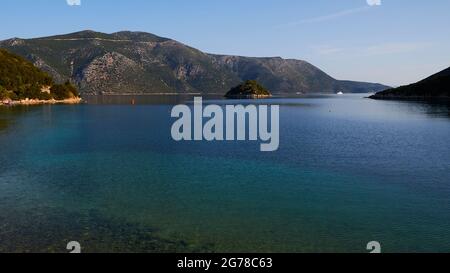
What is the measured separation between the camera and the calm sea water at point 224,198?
1220 inches

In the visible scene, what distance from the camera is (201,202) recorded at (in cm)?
4131

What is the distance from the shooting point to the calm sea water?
31.0 m

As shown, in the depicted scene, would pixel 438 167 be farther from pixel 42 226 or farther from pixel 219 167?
pixel 42 226

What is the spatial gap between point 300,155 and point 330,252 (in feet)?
137

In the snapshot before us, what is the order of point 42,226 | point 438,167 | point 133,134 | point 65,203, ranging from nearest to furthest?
point 42,226, point 65,203, point 438,167, point 133,134

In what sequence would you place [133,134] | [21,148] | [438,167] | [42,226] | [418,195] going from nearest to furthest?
[42,226], [418,195], [438,167], [21,148], [133,134]

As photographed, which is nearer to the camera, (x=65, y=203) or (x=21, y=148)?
(x=65, y=203)

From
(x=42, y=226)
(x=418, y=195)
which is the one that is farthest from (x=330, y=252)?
(x=42, y=226)

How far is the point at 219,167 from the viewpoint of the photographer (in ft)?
196

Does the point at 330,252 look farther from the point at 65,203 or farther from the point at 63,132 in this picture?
the point at 63,132

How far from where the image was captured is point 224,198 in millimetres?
42781

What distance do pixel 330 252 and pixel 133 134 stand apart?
3236 inches
